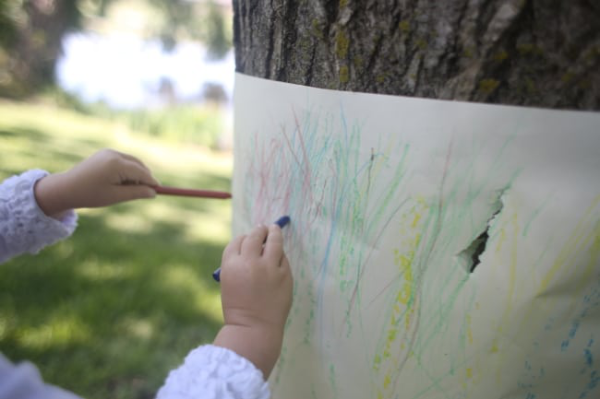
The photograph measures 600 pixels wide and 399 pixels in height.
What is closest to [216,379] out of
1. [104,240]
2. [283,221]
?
[283,221]

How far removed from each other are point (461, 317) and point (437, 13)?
12.5 inches

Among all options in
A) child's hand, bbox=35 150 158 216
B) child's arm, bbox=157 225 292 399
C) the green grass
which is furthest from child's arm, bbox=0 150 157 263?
the green grass

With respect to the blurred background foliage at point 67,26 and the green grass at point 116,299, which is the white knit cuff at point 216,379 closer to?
the green grass at point 116,299

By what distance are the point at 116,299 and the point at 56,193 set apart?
1.00 metres

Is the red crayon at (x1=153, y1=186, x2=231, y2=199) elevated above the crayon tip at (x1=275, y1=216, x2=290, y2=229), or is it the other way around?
the crayon tip at (x1=275, y1=216, x2=290, y2=229)

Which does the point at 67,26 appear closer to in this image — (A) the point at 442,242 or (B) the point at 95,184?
(B) the point at 95,184

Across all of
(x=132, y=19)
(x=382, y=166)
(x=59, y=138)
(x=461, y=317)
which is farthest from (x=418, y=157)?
(x=132, y=19)

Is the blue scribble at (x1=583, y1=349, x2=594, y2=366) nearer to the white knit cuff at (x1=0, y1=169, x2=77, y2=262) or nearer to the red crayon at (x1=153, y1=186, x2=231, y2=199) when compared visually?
the red crayon at (x1=153, y1=186, x2=231, y2=199)

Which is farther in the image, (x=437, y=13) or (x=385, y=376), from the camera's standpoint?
(x=385, y=376)

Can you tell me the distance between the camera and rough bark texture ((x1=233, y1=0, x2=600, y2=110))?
1.35 ft

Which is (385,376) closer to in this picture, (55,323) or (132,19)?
(55,323)

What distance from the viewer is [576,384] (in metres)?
0.48

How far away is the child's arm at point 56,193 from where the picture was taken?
0.81 metres

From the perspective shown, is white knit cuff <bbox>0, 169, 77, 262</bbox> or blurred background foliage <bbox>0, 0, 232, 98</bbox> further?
blurred background foliage <bbox>0, 0, 232, 98</bbox>
